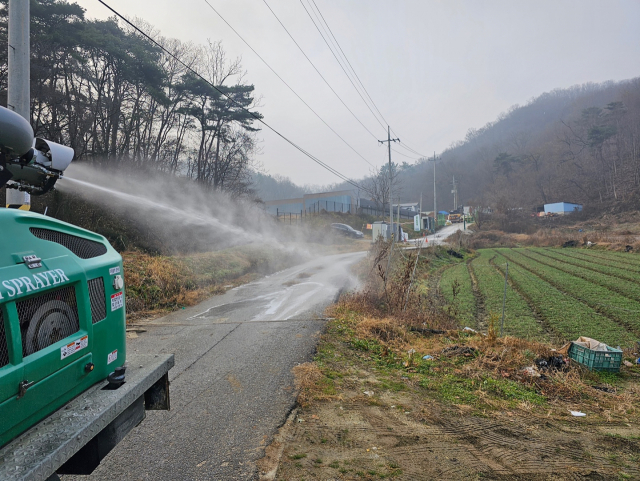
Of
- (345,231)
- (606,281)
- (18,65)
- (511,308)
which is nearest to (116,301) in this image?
(18,65)

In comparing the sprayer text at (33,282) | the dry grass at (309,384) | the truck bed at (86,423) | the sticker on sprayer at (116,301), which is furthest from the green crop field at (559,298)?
the sprayer text at (33,282)

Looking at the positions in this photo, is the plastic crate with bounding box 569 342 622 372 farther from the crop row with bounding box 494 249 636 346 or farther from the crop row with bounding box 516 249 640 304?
the crop row with bounding box 516 249 640 304

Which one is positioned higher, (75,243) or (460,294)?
(75,243)

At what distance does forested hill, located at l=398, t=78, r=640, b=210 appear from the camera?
81.9 meters

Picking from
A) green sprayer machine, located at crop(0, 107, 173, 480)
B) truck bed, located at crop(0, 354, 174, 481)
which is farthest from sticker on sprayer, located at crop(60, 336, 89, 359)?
truck bed, located at crop(0, 354, 174, 481)

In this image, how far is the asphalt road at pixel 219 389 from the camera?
12.8 ft

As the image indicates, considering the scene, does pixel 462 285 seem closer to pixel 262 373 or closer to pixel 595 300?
pixel 595 300

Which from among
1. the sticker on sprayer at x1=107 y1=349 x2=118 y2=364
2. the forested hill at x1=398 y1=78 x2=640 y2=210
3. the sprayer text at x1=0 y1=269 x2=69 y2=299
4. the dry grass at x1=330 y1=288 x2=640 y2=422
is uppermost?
the forested hill at x1=398 y1=78 x2=640 y2=210

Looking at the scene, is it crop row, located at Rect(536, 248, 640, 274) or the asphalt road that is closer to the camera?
the asphalt road

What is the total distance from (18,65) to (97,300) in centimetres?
544

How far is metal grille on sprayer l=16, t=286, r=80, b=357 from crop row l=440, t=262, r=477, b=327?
32.5 feet

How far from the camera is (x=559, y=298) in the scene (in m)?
15.3

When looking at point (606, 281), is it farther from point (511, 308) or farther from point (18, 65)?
point (18, 65)

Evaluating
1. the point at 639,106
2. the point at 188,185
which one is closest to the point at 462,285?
the point at 188,185
